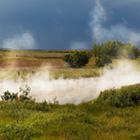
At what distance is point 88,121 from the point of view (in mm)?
28547

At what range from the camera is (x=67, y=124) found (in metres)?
26.4

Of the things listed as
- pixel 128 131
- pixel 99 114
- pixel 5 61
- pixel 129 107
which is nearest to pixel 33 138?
pixel 128 131

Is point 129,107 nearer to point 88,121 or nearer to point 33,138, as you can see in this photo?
point 88,121

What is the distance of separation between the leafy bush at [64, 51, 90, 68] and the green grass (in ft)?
284

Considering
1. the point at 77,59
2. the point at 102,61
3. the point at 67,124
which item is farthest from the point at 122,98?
the point at 77,59

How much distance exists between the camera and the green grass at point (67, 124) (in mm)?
23703

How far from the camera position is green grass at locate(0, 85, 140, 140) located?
2370cm

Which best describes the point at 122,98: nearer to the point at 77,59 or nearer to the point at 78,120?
the point at 78,120

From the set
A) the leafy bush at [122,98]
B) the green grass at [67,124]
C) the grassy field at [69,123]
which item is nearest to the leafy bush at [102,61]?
the leafy bush at [122,98]

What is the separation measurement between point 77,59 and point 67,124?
97.5 m

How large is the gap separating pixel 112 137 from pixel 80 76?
204ft

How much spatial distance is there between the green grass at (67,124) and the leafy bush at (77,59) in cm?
8652

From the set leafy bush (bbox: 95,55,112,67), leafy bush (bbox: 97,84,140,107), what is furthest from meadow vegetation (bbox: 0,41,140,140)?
leafy bush (bbox: 95,55,112,67)

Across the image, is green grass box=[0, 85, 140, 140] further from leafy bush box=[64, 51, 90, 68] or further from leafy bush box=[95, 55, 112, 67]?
leafy bush box=[64, 51, 90, 68]
